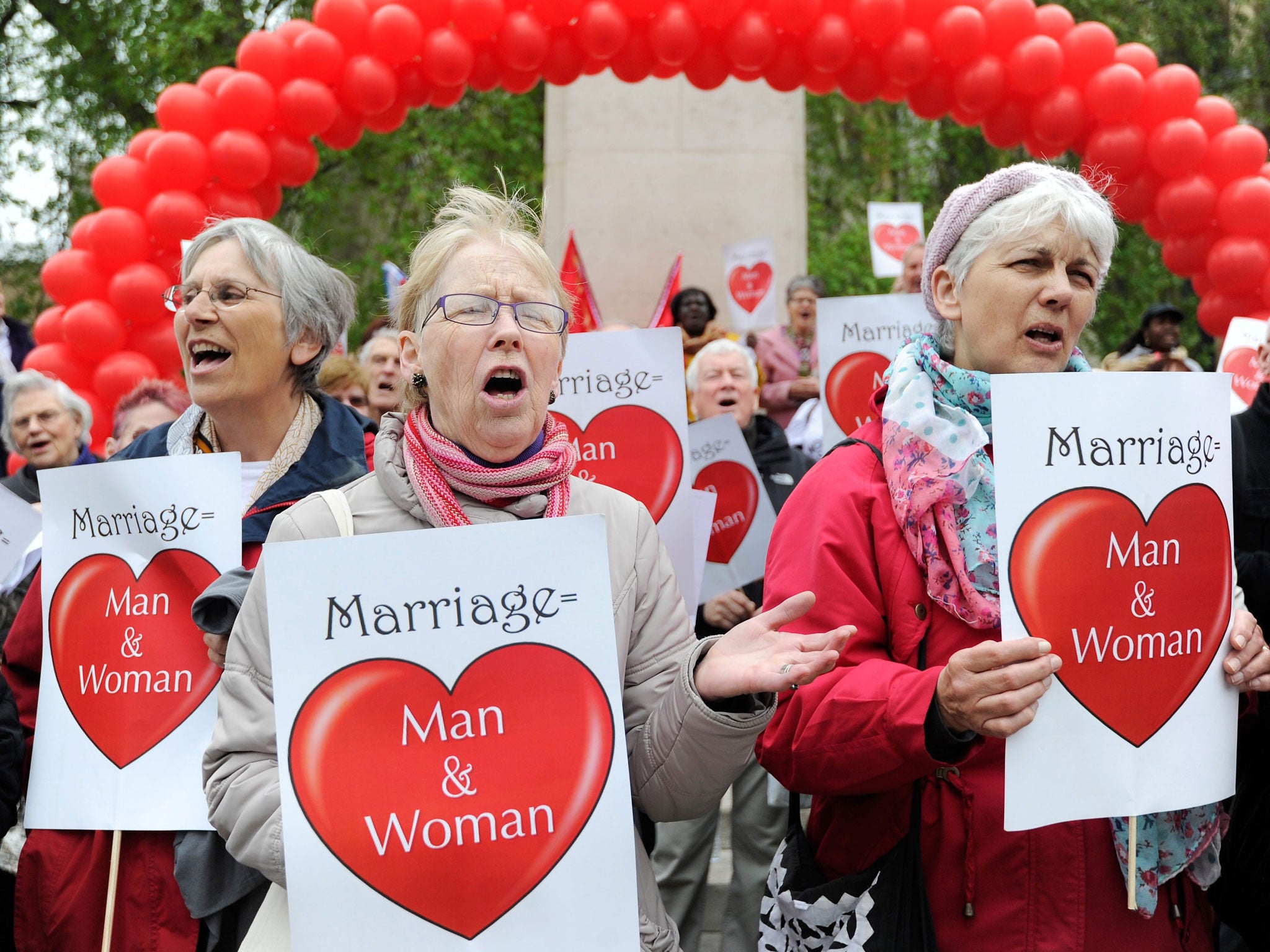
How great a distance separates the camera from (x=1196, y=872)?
7.72 ft

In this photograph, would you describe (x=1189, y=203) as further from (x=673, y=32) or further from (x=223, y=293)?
(x=223, y=293)

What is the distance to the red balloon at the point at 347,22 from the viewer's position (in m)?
6.84

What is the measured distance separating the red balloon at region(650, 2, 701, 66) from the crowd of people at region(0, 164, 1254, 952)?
4.70 m

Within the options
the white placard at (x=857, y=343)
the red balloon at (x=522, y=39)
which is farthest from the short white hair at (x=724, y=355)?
the red balloon at (x=522, y=39)

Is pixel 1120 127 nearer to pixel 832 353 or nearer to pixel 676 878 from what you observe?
pixel 832 353

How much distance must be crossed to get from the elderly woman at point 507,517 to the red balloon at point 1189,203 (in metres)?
5.36

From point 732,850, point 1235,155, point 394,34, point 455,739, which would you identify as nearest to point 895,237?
point 1235,155

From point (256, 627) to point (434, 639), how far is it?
14.2 inches

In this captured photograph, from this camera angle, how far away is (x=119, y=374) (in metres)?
6.55

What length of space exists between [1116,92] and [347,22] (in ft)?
13.1

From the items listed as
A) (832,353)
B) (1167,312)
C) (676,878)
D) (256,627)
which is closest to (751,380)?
(832,353)

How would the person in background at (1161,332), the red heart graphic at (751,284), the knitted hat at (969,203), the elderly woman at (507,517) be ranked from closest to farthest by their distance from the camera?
the elderly woman at (507,517)
the knitted hat at (969,203)
the person in background at (1161,332)
the red heart graphic at (751,284)

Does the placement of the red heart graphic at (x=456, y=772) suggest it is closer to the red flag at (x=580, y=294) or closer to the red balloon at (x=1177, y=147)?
the red flag at (x=580, y=294)

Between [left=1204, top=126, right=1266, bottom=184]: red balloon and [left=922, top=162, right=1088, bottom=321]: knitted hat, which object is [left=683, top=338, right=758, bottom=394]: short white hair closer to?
[left=922, top=162, right=1088, bottom=321]: knitted hat
